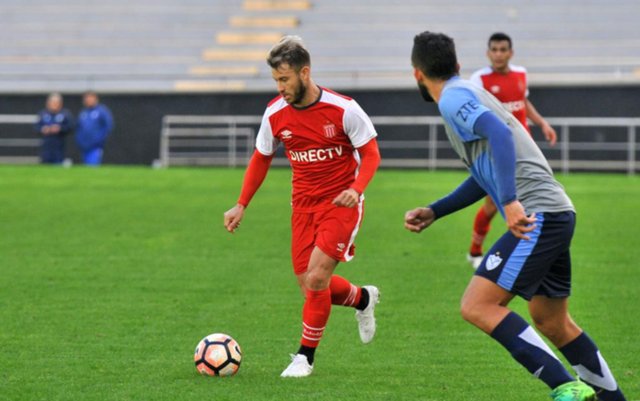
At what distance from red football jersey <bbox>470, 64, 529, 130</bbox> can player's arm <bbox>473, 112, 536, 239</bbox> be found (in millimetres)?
6846

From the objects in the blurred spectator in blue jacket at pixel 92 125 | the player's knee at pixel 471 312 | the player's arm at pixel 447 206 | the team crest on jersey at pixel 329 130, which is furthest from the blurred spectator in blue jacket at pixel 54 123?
the player's knee at pixel 471 312

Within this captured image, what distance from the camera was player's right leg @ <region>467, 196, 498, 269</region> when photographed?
1229 centimetres

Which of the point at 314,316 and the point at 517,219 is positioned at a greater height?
the point at 517,219

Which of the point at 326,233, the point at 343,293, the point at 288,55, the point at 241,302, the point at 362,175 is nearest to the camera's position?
the point at 288,55

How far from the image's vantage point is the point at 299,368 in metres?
7.36

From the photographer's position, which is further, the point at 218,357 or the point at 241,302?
the point at 241,302

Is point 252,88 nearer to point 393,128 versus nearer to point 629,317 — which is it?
point 393,128

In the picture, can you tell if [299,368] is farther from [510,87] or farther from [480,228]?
[510,87]

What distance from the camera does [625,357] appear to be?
788 centimetres

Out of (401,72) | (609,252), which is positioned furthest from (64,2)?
(609,252)

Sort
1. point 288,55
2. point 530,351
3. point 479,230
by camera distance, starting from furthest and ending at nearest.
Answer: point 479,230 < point 288,55 < point 530,351

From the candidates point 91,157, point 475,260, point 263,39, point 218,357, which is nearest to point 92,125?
point 91,157

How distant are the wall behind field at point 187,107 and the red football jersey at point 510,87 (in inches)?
711

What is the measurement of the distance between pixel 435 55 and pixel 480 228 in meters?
6.80
